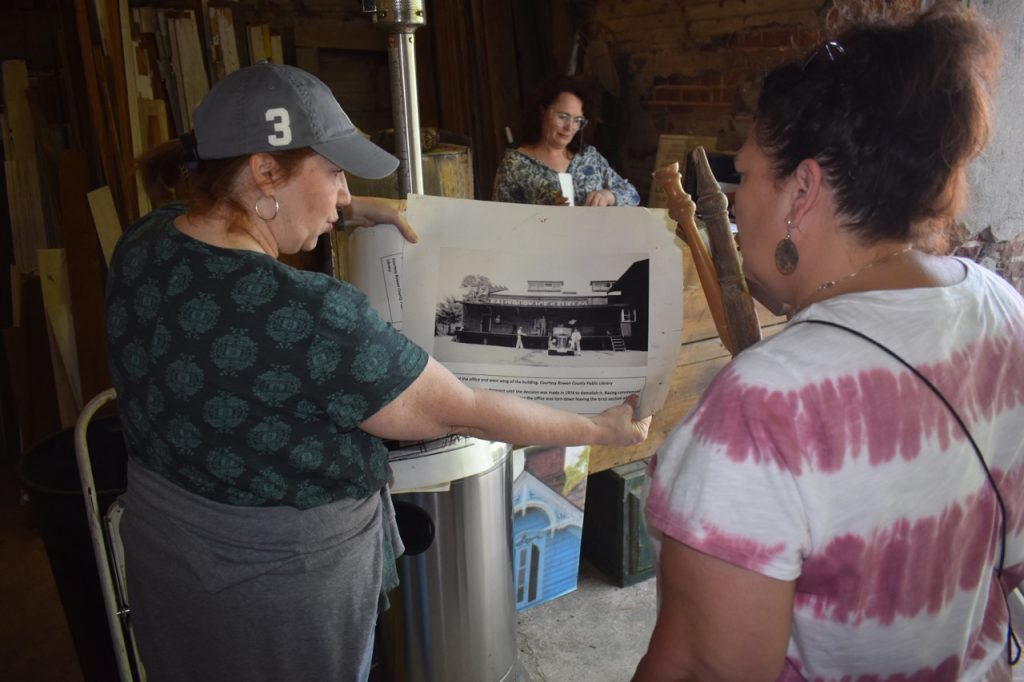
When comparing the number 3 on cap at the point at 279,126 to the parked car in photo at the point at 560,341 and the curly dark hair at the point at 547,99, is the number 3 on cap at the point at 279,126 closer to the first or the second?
the parked car in photo at the point at 560,341

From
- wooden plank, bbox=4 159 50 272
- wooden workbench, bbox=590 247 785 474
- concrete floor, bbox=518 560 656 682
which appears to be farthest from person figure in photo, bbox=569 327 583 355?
wooden plank, bbox=4 159 50 272

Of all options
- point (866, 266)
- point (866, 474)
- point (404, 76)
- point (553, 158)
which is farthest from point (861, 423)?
point (553, 158)

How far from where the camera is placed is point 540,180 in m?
3.21

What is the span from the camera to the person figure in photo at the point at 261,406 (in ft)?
3.15

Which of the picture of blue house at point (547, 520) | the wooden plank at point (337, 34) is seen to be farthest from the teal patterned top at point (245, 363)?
the wooden plank at point (337, 34)

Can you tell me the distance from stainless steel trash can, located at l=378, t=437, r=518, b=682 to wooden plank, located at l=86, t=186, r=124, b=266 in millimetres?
2063

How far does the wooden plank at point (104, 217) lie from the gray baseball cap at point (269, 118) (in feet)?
7.49

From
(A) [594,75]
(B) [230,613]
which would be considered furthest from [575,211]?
(A) [594,75]

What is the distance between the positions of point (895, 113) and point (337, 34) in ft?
14.2

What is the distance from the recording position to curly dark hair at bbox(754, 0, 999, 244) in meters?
0.72

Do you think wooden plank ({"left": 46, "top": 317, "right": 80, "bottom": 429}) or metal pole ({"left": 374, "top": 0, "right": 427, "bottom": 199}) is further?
wooden plank ({"left": 46, "top": 317, "right": 80, "bottom": 429})

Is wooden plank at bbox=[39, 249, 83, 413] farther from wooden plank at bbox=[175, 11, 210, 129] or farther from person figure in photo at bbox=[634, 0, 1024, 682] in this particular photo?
person figure in photo at bbox=[634, 0, 1024, 682]

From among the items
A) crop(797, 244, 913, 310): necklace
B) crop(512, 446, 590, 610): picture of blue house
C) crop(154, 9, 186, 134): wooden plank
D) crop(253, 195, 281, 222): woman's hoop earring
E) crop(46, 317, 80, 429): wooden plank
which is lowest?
crop(512, 446, 590, 610): picture of blue house

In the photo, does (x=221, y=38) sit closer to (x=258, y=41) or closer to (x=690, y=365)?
(x=258, y=41)
